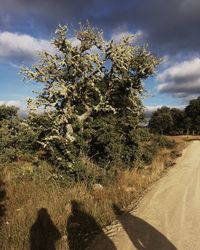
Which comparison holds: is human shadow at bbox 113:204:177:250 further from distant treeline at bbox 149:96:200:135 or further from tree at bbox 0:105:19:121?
distant treeline at bbox 149:96:200:135

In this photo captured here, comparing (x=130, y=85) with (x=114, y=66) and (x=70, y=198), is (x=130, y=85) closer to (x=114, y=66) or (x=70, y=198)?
(x=114, y=66)

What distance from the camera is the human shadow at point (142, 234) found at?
7482mm

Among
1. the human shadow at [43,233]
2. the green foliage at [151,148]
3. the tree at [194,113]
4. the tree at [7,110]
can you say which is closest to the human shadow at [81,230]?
the human shadow at [43,233]

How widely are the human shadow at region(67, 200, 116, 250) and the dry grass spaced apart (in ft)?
0.25

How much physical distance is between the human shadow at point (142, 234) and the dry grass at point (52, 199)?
466 mm

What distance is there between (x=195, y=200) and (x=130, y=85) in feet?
28.3

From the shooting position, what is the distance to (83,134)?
16.4 m

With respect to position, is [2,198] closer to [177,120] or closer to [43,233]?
[43,233]

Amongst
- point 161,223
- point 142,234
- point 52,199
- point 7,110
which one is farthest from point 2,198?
point 7,110

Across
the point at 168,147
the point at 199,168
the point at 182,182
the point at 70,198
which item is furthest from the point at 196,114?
the point at 70,198

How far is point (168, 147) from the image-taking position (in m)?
32.5

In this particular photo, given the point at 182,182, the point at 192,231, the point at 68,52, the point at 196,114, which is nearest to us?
the point at 192,231

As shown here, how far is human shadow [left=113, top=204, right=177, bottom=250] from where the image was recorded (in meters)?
7.48

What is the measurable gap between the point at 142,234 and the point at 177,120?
73803mm
